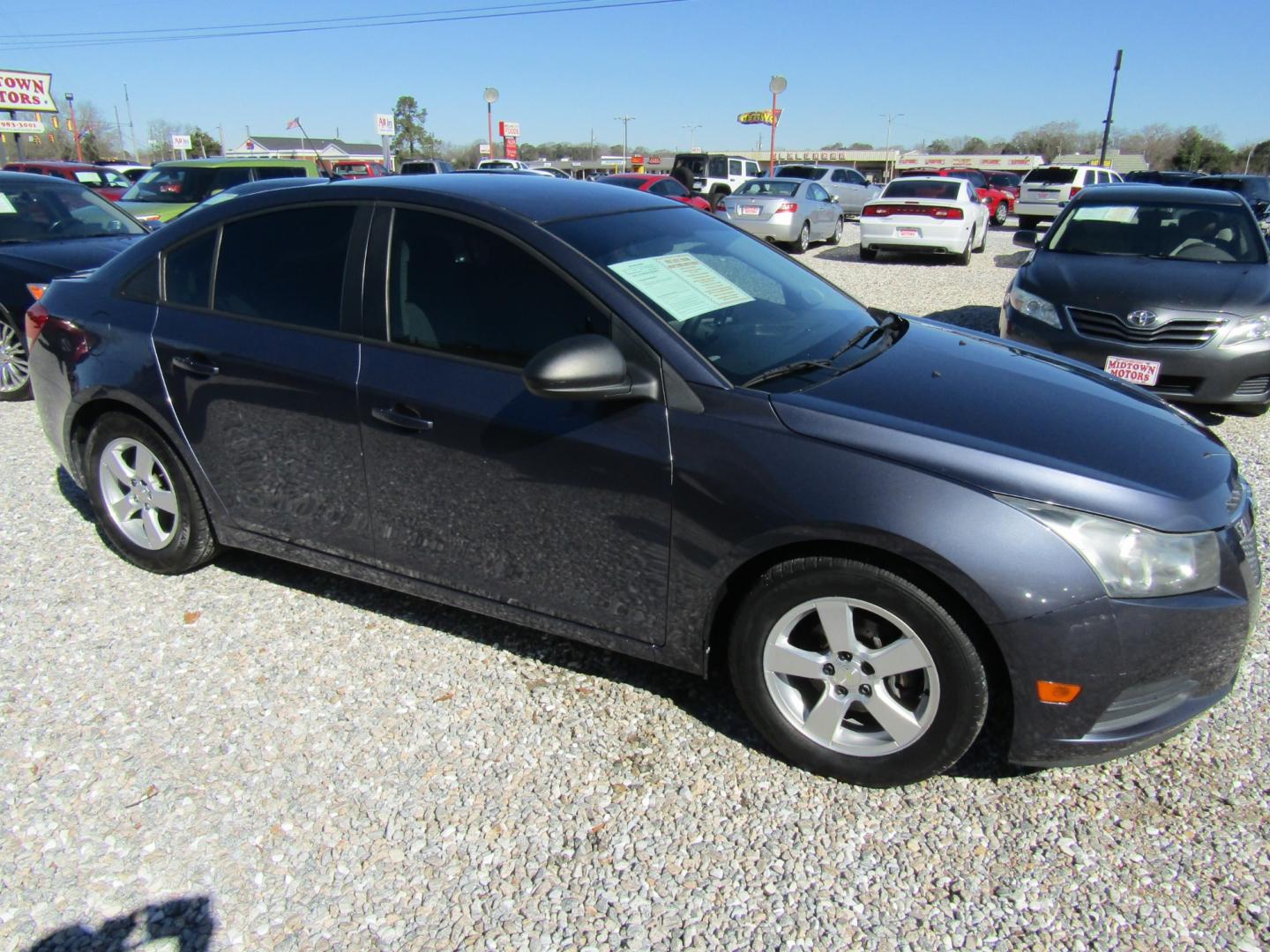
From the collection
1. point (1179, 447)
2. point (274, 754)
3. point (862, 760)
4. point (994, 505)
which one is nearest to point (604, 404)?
point (994, 505)

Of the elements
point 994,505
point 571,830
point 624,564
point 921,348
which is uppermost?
point 921,348

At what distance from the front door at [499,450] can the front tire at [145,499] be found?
1.06 meters

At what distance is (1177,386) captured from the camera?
5.82 m

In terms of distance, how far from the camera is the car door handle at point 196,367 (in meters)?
3.31

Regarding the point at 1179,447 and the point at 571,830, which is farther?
the point at 1179,447

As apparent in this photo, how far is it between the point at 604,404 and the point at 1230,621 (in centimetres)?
180

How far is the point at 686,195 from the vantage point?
19.4 metres

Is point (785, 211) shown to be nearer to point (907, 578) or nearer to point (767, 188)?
point (767, 188)

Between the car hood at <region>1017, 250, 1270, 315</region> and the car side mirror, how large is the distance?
4754 millimetres

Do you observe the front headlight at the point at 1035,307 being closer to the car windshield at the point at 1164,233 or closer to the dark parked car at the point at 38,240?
the car windshield at the point at 1164,233

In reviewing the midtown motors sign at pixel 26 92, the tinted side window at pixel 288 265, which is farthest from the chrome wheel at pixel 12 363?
the midtown motors sign at pixel 26 92

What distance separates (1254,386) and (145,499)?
644 centimetres

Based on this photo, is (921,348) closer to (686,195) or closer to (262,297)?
(262,297)

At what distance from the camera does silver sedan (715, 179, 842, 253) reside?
1619 centimetres
